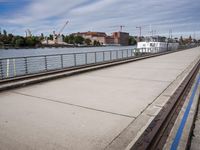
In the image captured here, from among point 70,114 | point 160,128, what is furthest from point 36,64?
point 160,128

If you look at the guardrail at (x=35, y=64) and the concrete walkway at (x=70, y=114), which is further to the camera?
the guardrail at (x=35, y=64)

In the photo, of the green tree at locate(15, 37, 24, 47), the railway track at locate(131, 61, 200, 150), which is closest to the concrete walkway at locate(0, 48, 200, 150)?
the railway track at locate(131, 61, 200, 150)

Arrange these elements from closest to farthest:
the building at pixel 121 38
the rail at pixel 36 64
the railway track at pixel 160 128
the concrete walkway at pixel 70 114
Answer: the railway track at pixel 160 128, the concrete walkway at pixel 70 114, the rail at pixel 36 64, the building at pixel 121 38

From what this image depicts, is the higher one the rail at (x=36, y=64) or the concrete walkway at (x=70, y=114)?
the rail at (x=36, y=64)

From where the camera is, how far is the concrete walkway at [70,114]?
10.4 feet

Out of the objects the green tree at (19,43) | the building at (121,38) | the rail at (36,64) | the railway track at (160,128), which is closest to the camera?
the railway track at (160,128)

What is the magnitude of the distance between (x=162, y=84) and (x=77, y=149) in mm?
5433

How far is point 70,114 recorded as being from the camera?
4.37m

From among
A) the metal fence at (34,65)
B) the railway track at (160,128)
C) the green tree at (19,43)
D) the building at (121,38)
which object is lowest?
the railway track at (160,128)

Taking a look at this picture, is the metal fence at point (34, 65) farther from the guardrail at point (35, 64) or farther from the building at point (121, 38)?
the building at point (121, 38)

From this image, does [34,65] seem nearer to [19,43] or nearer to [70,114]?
[70,114]

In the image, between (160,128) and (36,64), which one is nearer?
(160,128)

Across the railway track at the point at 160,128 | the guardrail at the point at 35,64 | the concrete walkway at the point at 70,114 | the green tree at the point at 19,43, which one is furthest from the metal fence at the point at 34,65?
the green tree at the point at 19,43

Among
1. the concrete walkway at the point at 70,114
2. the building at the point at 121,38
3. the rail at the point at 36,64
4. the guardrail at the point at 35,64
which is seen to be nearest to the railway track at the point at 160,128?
the concrete walkway at the point at 70,114
